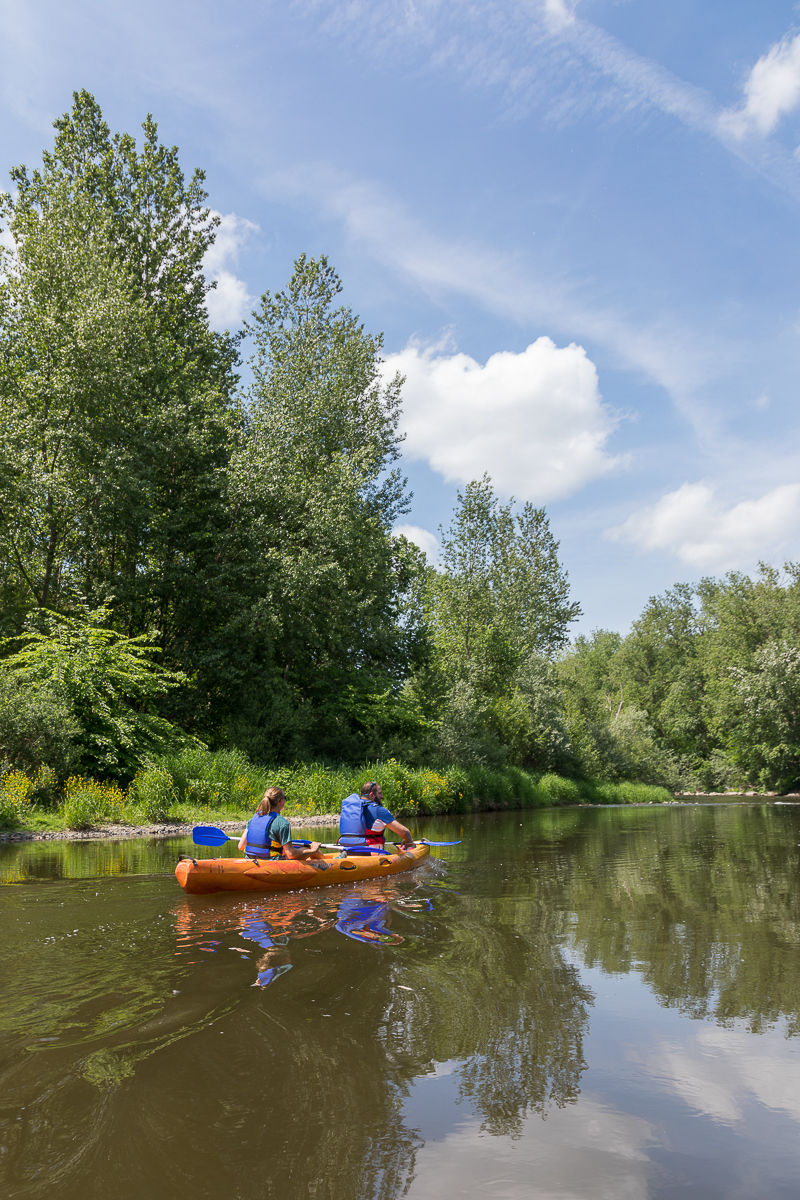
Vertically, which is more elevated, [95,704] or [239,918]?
[95,704]

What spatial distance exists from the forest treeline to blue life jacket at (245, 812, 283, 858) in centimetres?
740

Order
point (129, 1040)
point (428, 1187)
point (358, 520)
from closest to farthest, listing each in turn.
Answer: point (428, 1187)
point (129, 1040)
point (358, 520)

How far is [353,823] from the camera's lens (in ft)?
37.3

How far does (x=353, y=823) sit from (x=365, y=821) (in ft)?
0.66

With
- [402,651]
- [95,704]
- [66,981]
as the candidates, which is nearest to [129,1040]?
[66,981]

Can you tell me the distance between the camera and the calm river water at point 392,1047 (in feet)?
10.7

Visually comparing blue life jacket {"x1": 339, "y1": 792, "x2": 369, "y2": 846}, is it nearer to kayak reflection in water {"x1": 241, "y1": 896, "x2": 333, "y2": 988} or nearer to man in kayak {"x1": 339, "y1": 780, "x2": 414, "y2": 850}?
man in kayak {"x1": 339, "y1": 780, "x2": 414, "y2": 850}

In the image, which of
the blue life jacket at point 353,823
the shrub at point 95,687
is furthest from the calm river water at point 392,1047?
the shrub at point 95,687

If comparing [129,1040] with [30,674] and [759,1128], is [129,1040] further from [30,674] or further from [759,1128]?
[30,674]

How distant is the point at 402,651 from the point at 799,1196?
2625 centimetres

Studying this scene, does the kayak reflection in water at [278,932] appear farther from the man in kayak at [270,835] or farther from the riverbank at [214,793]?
the riverbank at [214,793]

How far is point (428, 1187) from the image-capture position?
313cm

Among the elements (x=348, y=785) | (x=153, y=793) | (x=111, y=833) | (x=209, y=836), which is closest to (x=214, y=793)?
(x=153, y=793)

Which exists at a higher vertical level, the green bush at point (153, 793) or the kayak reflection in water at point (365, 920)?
the green bush at point (153, 793)
